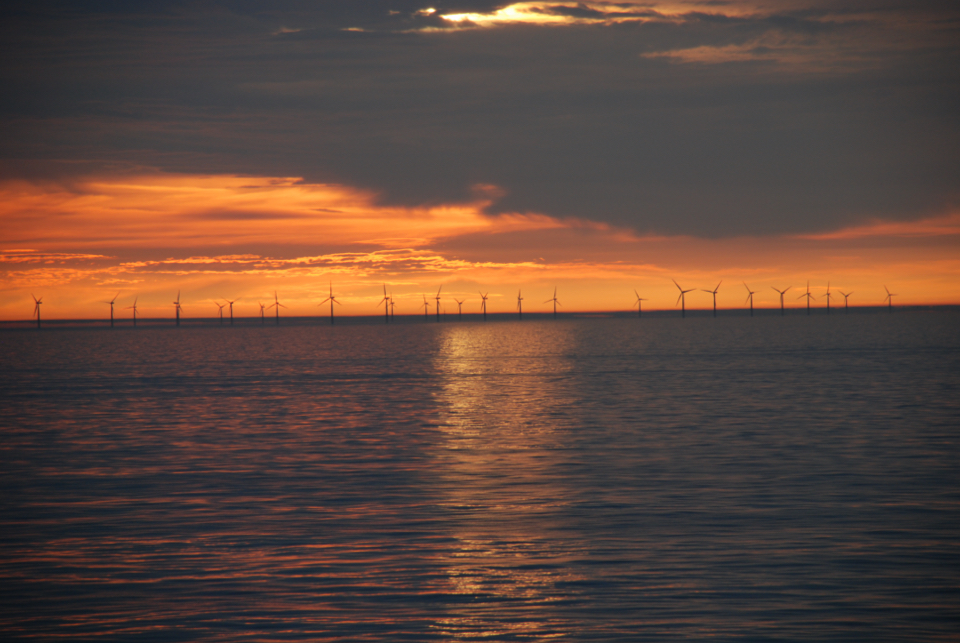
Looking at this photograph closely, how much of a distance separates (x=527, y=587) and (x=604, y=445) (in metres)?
21.0

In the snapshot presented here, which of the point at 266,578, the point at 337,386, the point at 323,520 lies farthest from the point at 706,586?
the point at 337,386

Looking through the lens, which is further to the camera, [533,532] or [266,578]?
[533,532]

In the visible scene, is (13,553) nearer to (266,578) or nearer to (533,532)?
(266,578)

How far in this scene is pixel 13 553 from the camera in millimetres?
21031

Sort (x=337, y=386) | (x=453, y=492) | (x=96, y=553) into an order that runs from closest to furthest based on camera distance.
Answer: (x=96, y=553) → (x=453, y=492) → (x=337, y=386)

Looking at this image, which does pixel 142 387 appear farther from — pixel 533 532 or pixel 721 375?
pixel 533 532

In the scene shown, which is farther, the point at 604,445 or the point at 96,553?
the point at 604,445

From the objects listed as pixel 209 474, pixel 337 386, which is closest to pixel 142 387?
pixel 337 386

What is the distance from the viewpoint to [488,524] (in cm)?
2317

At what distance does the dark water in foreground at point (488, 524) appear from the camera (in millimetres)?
16156

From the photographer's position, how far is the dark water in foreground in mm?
16156

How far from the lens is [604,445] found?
125 ft

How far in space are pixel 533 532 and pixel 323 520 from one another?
19.7 feet

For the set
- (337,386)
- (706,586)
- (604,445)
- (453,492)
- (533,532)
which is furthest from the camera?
(337,386)
